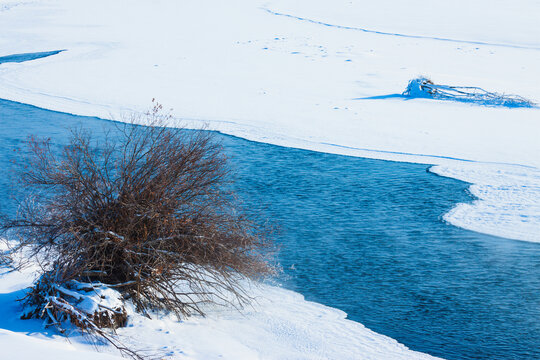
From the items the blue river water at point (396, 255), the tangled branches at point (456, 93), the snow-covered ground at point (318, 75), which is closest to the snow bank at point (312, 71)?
the snow-covered ground at point (318, 75)

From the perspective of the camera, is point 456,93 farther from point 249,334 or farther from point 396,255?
point 249,334

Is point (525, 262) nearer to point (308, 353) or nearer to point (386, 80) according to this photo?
point (308, 353)

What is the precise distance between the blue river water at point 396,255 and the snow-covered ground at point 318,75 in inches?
18.3

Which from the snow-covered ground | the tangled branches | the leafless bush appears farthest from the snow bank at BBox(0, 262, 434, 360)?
the tangled branches

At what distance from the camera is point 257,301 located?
6.49 meters

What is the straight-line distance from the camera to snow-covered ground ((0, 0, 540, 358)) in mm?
11500

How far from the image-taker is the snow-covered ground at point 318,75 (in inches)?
453

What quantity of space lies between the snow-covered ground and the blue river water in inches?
18.3

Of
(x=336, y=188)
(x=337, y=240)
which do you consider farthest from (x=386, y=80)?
(x=337, y=240)

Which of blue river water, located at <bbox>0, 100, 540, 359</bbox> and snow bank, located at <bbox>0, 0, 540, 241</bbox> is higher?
snow bank, located at <bbox>0, 0, 540, 241</bbox>

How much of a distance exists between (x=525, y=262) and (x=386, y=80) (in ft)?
37.3

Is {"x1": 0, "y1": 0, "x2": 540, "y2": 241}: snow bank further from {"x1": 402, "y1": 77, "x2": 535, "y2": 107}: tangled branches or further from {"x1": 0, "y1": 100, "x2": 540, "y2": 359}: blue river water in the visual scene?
{"x1": 0, "y1": 100, "x2": 540, "y2": 359}: blue river water

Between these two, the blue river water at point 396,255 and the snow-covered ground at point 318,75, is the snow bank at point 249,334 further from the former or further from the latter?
the blue river water at point 396,255

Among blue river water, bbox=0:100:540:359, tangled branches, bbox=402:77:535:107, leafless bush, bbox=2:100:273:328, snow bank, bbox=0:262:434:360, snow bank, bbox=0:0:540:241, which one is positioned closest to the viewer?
snow bank, bbox=0:262:434:360
